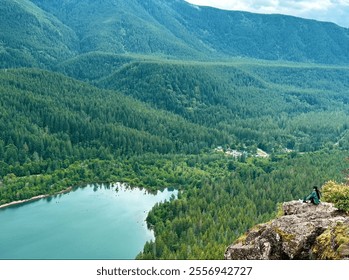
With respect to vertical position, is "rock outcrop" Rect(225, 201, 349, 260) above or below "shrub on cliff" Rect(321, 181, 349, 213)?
below

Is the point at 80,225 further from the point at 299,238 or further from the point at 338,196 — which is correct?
the point at 299,238

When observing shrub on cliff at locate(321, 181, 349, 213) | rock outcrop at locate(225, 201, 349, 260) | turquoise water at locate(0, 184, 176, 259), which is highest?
shrub on cliff at locate(321, 181, 349, 213)

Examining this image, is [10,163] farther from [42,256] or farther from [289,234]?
[289,234]

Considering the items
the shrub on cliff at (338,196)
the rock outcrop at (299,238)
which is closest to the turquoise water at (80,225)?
the shrub on cliff at (338,196)

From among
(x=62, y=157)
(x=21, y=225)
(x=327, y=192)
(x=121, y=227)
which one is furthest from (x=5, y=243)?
(x=327, y=192)

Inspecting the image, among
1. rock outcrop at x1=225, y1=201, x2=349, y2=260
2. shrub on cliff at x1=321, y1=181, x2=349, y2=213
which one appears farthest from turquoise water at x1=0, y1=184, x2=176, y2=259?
rock outcrop at x1=225, y1=201, x2=349, y2=260

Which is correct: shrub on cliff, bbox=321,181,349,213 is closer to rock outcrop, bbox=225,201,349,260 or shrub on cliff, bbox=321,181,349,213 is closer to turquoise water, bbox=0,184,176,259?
rock outcrop, bbox=225,201,349,260

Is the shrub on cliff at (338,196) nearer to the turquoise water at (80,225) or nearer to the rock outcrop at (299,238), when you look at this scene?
the rock outcrop at (299,238)
